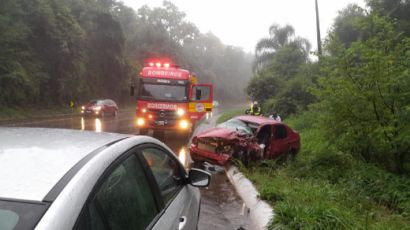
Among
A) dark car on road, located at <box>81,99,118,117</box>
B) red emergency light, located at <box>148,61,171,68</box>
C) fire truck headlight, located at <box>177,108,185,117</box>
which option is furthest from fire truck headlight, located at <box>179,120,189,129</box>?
dark car on road, located at <box>81,99,118,117</box>

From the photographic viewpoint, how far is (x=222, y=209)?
7.94 m

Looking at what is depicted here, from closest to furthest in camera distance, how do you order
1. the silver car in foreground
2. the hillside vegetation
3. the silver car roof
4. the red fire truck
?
the silver car in foreground
the silver car roof
the hillside vegetation
the red fire truck

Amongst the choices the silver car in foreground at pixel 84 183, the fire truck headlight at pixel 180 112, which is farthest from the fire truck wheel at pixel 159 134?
the silver car in foreground at pixel 84 183

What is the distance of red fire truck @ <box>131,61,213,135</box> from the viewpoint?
17.0 meters

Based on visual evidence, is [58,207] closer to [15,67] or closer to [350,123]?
[350,123]

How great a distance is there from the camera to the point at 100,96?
1804 inches

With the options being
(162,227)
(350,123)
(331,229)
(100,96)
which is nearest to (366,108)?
(350,123)

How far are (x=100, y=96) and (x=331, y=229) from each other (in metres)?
42.4

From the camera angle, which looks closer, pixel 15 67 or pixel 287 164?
pixel 287 164

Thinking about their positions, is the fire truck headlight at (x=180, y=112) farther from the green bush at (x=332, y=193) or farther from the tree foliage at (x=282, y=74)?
the green bush at (x=332, y=193)

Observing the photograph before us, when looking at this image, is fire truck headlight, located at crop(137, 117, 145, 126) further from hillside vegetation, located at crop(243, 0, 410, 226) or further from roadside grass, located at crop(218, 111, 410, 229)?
hillside vegetation, located at crop(243, 0, 410, 226)

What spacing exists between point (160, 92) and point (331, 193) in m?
10.4

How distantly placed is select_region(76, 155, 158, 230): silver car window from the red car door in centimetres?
932

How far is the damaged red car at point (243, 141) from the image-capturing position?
1102cm
